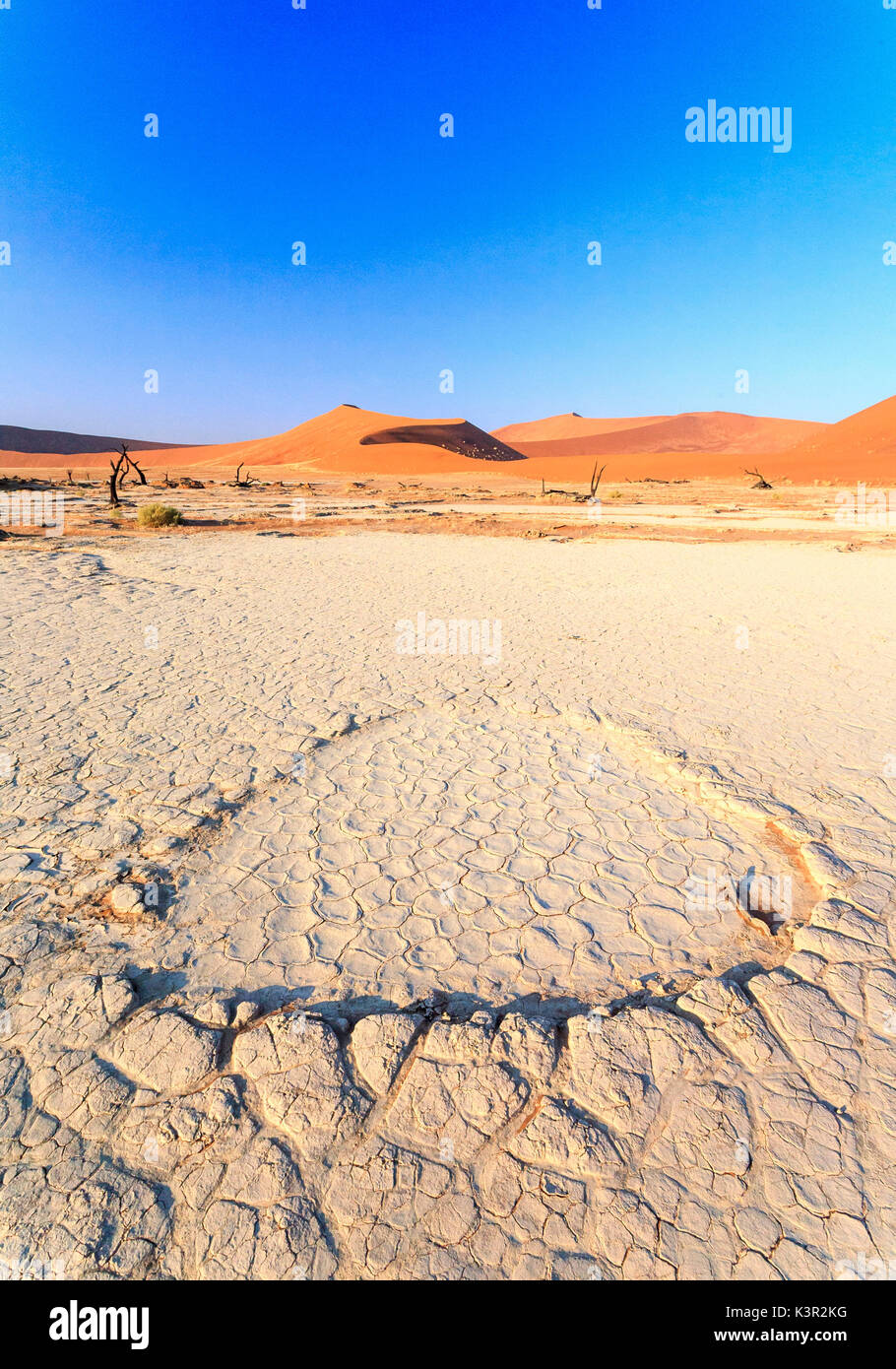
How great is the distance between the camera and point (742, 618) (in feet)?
24.4

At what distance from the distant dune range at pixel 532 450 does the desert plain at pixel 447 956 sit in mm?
34614

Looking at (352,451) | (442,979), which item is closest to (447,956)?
(442,979)

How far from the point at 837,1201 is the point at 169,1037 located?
201 centimetres

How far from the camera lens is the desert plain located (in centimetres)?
164

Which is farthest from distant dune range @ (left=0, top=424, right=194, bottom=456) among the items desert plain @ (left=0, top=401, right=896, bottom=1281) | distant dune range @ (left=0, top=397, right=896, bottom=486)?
desert plain @ (left=0, top=401, right=896, bottom=1281)

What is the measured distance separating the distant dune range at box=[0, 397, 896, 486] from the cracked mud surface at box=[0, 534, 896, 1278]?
34974 mm

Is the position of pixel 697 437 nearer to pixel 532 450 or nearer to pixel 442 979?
pixel 532 450

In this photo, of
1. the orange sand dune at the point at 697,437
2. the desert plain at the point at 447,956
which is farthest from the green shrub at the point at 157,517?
the orange sand dune at the point at 697,437

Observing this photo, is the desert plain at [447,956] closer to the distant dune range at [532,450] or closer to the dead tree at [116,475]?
the dead tree at [116,475]

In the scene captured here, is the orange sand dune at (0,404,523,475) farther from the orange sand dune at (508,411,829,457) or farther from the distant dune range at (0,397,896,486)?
the orange sand dune at (508,411,829,457)

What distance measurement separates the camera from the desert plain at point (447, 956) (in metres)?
1.64

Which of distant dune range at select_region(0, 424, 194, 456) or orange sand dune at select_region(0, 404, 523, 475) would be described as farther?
distant dune range at select_region(0, 424, 194, 456)
